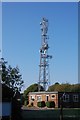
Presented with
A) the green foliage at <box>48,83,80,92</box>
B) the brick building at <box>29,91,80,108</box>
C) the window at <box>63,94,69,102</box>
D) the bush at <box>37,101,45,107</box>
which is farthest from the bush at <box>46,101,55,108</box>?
the green foliage at <box>48,83,80,92</box>

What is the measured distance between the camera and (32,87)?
297ft

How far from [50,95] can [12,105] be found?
124 ft

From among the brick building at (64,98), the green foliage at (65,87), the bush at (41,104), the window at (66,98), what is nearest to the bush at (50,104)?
the brick building at (64,98)

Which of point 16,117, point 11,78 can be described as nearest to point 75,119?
point 16,117

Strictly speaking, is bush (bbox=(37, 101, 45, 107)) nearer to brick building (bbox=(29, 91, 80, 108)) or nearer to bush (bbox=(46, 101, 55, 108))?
brick building (bbox=(29, 91, 80, 108))

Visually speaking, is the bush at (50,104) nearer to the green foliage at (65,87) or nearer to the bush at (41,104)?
the bush at (41,104)

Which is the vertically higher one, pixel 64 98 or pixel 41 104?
pixel 64 98

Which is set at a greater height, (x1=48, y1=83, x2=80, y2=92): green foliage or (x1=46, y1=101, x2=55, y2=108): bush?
(x1=48, y1=83, x2=80, y2=92): green foliage

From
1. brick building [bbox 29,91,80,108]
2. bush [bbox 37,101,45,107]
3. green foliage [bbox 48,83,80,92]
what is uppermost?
green foliage [bbox 48,83,80,92]

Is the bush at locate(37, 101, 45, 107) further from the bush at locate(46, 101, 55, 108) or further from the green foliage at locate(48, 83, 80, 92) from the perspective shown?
the green foliage at locate(48, 83, 80, 92)

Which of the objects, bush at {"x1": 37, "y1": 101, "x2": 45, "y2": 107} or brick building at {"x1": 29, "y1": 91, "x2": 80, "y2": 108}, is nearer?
brick building at {"x1": 29, "y1": 91, "x2": 80, "y2": 108}

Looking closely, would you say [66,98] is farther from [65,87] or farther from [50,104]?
[65,87]

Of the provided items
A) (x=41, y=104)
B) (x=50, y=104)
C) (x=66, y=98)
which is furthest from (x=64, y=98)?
(x=41, y=104)

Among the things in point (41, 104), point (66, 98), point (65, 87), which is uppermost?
point (65, 87)
